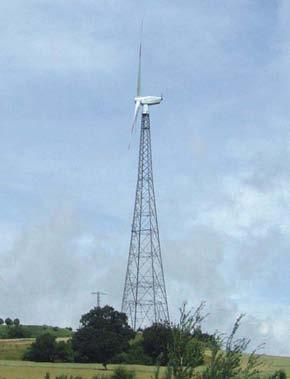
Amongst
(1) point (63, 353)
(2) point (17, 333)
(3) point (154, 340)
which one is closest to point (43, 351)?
(1) point (63, 353)

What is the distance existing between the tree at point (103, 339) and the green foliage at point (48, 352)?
6.93ft

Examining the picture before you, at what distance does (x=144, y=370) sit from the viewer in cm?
10975

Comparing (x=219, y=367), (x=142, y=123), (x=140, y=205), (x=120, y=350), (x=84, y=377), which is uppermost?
(x=142, y=123)

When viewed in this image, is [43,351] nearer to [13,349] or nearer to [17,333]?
[13,349]

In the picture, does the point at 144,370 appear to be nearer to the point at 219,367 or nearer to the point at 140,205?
the point at 140,205

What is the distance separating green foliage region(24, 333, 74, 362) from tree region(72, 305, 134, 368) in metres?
2.11

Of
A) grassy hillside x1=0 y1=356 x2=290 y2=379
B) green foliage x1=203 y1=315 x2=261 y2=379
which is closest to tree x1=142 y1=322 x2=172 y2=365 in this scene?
grassy hillside x1=0 y1=356 x2=290 y2=379

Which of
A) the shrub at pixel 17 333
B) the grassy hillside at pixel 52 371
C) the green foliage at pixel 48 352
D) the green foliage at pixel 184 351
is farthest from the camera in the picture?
the shrub at pixel 17 333

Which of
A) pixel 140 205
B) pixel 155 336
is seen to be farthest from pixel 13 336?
pixel 140 205

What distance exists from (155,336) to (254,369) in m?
90.8

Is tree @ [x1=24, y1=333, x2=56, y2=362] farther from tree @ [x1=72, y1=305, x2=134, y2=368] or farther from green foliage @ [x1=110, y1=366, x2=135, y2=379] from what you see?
green foliage @ [x1=110, y1=366, x2=135, y2=379]

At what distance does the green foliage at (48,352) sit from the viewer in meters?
138

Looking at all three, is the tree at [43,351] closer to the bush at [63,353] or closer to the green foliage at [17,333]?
the bush at [63,353]

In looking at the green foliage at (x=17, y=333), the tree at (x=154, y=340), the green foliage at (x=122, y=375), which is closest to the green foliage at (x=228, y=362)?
the green foliage at (x=122, y=375)
